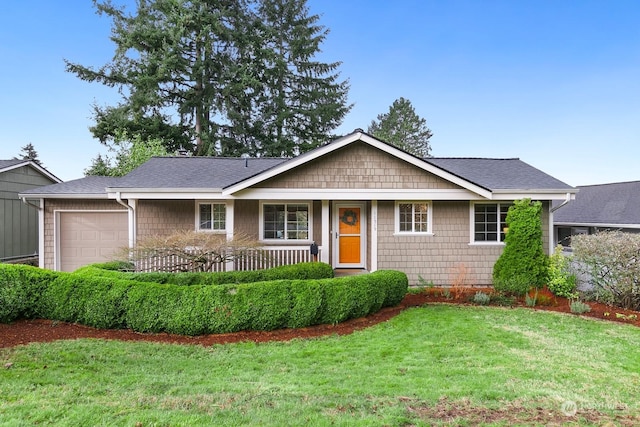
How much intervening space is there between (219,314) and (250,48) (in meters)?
24.0

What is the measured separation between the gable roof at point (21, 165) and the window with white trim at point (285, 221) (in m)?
11.5

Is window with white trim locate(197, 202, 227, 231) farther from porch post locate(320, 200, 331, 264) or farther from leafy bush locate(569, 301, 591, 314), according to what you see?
leafy bush locate(569, 301, 591, 314)

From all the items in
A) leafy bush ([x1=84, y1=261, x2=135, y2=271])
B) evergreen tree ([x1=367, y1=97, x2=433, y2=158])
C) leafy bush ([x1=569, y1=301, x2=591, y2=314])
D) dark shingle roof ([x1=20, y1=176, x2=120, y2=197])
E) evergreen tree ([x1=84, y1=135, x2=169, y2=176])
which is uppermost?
evergreen tree ([x1=367, y1=97, x2=433, y2=158])

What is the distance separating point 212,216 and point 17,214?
995 centimetres

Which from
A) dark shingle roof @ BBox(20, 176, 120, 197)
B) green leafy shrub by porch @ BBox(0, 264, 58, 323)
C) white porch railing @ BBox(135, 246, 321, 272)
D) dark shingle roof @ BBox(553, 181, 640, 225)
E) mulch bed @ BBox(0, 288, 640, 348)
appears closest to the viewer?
mulch bed @ BBox(0, 288, 640, 348)

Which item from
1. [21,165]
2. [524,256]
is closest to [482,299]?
[524,256]

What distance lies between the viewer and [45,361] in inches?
181

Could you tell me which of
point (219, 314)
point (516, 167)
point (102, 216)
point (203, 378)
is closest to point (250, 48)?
point (102, 216)

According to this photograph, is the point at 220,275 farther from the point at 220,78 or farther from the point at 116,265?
the point at 220,78

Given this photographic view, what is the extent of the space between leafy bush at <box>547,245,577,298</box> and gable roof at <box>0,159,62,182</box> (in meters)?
19.8

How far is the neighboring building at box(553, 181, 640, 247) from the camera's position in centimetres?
1550

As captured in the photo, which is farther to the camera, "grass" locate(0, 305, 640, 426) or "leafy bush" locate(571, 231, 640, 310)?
"leafy bush" locate(571, 231, 640, 310)

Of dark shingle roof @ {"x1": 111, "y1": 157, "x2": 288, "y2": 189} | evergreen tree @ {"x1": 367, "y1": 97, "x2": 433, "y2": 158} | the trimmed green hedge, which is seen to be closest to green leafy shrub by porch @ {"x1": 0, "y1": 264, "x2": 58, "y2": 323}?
the trimmed green hedge

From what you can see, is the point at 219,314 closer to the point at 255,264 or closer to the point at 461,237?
the point at 255,264
